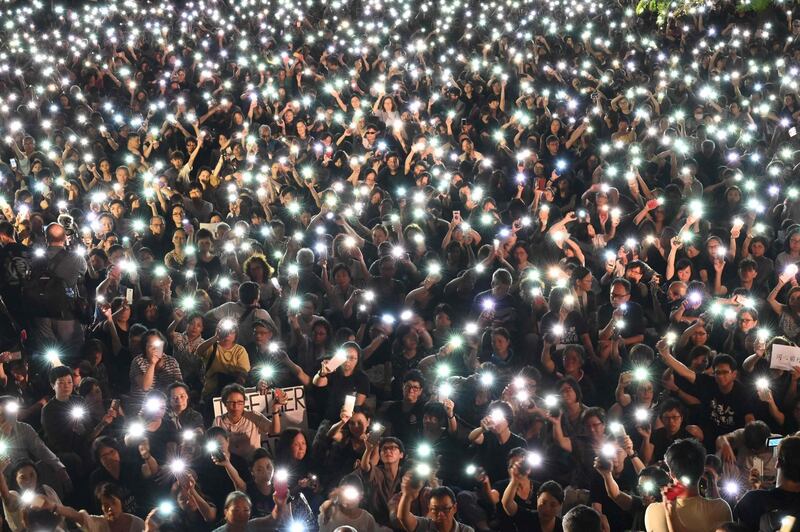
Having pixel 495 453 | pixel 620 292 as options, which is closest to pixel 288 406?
pixel 495 453

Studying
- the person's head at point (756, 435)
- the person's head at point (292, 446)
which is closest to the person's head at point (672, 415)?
the person's head at point (756, 435)

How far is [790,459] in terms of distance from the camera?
3.39 m

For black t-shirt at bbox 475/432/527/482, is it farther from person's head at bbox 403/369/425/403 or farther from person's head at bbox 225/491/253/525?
person's head at bbox 225/491/253/525

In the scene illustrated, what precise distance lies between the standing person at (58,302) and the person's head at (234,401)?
Result: 6.26 feet

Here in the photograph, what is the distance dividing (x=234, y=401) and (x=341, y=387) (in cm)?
101

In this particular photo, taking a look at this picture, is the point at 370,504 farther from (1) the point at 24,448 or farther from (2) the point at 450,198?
(2) the point at 450,198

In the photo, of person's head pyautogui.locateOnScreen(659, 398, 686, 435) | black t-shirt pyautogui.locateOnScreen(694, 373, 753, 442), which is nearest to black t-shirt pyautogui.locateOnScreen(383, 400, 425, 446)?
person's head pyautogui.locateOnScreen(659, 398, 686, 435)

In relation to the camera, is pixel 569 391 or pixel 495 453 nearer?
pixel 495 453

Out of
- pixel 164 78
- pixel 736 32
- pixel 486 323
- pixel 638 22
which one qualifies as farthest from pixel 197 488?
pixel 638 22

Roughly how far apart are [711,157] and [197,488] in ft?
27.2

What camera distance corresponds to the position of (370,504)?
16.2 feet

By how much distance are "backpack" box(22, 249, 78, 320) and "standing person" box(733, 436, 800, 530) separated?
5.71 m

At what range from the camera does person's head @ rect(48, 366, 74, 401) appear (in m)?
5.59

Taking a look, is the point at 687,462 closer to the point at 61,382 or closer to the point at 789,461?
the point at 789,461
